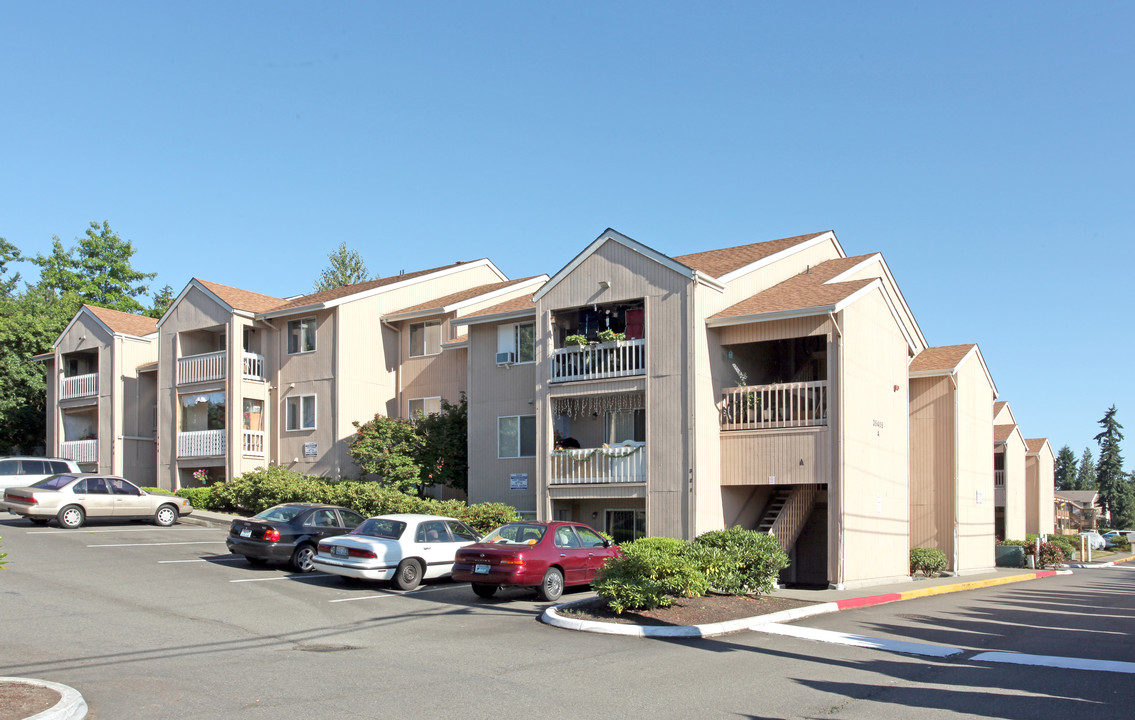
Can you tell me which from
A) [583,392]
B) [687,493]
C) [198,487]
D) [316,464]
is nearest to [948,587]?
[687,493]

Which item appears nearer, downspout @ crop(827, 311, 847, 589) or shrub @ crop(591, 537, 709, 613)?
shrub @ crop(591, 537, 709, 613)

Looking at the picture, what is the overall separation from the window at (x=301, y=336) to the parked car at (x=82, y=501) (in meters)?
7.84

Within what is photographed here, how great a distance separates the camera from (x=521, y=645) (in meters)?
13.1

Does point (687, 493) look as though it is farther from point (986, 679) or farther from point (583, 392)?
point (986, 679)

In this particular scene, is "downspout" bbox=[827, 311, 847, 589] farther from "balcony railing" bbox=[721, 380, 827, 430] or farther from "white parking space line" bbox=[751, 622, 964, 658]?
"white parking space line" bbox=[751, 622, 964, 658]

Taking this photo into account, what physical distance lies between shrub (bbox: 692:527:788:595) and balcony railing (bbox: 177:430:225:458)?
21291 millimetres

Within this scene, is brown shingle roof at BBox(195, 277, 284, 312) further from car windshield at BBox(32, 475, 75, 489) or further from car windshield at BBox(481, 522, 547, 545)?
car windshield at BBox(481, 522, 547, 545)

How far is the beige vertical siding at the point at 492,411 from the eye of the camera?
28.2 m

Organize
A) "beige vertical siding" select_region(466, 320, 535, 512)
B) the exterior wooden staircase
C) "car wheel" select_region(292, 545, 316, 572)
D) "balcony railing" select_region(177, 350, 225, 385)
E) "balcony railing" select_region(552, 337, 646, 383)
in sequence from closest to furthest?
"car wheel" select_region(292, 545, 316, 572) < the exterior wooden staircase < "balcony railing" select_region(552, 337, 646, 383) < "beige vertical siding" select_region(466, 320, 535, 512) < "balcony railing" select_region(177, 350, 225, 385)

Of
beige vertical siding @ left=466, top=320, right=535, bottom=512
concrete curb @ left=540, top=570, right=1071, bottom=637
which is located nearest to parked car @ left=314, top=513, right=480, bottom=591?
concrete curb @ left=540, top=570, right=1071, bottom=637

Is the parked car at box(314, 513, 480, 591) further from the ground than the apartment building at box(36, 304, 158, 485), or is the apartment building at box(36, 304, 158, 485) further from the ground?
the apartment building at box(36, 304, 158, 485)

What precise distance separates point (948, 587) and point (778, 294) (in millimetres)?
9008

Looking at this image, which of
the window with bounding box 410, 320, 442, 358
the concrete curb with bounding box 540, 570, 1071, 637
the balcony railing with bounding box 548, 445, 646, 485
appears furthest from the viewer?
the window with bounding box 410, 320, 442, 358

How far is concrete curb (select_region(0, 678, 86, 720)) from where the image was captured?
8.26m
